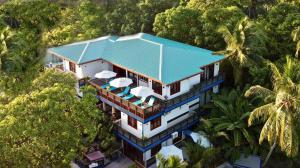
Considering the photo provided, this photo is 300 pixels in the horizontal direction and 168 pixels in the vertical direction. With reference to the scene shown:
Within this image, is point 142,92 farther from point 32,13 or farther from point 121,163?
point 32,13

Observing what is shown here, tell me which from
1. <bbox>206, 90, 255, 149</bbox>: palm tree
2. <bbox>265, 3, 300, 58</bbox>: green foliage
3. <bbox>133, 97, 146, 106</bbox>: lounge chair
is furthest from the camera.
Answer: <bbox>265, 3, 300, 58</bbox>: green foliage

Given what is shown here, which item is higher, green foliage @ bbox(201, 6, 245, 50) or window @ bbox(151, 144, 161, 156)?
green foliage @ bbox(201, 6, 245, 50)

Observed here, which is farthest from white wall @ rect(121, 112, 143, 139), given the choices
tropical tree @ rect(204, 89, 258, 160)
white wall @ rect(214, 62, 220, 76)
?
white wall @ rect(214, 62, 220, 76)

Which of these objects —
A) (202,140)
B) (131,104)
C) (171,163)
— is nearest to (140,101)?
(131,104)

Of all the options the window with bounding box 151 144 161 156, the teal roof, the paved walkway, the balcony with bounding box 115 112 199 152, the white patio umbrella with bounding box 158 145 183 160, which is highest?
the teal roof

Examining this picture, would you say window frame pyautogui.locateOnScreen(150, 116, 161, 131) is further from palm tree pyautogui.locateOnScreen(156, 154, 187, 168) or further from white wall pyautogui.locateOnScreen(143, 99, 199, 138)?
palm tree pyautogui.locateOnScreen(156, 154, 187, 168)

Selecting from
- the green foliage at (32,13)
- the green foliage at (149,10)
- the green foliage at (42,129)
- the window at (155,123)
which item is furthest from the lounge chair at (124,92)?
the green foliage at (32,13)

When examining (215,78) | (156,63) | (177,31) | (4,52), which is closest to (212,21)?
(177,31)
